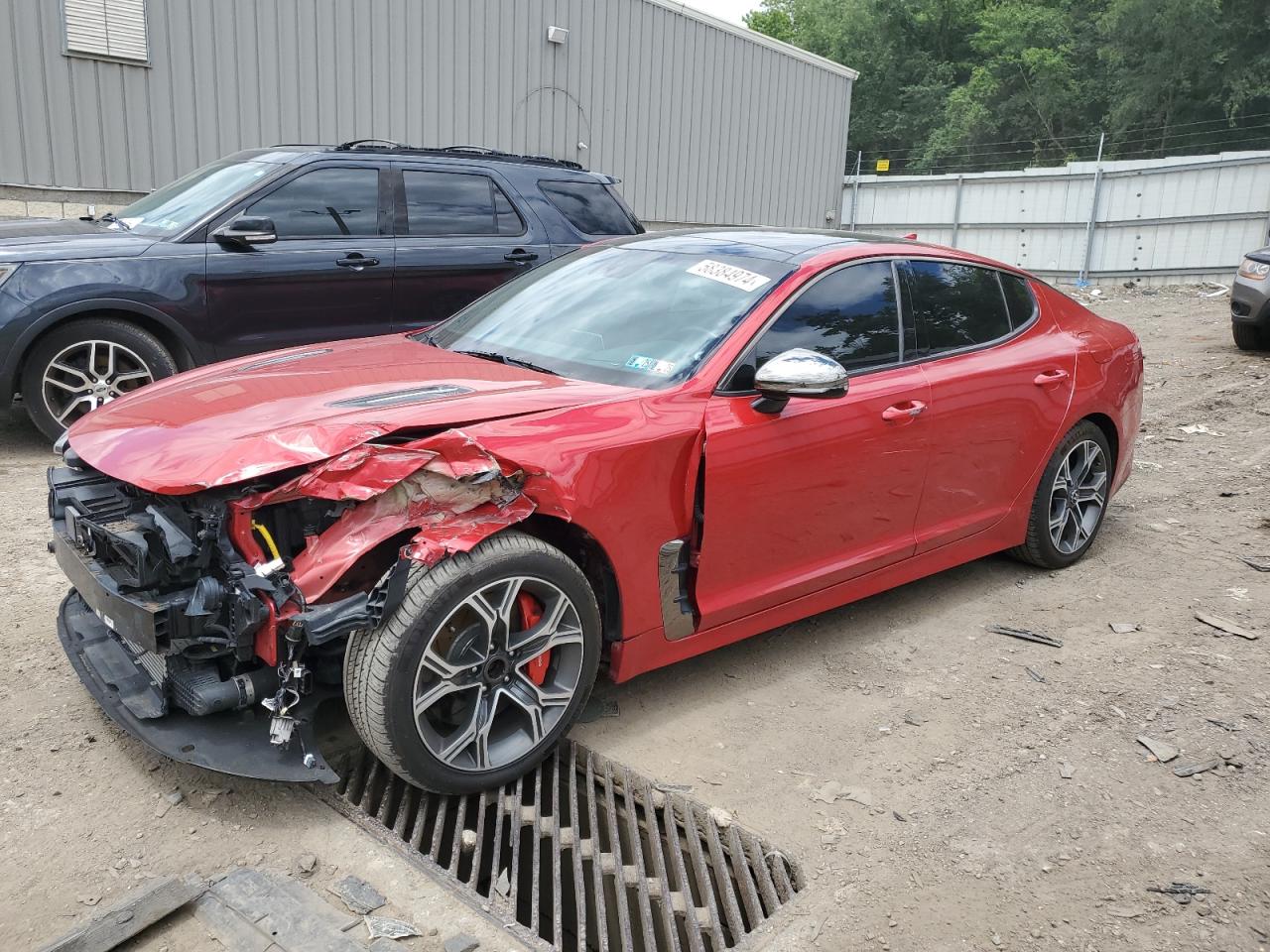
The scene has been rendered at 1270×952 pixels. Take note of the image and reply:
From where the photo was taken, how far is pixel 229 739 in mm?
2768

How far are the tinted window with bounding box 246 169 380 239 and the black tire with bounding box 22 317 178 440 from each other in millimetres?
A: 1062

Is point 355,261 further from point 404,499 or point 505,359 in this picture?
point 404,499

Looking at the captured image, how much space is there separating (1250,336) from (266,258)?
9.53 m

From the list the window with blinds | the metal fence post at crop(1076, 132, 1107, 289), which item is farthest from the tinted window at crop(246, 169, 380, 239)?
the metal fence post at crop(1076, 132, 1107, 289)

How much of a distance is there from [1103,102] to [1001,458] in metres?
39.4

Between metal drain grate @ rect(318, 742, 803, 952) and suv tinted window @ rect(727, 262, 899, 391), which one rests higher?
suv tinted window @ rect(727, 262, 899, 391)

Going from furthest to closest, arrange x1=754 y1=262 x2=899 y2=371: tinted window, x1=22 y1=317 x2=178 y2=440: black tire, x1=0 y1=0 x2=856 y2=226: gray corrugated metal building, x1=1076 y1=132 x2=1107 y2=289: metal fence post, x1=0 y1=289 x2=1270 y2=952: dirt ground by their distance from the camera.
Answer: x1=1076 y1=132 x2=1107 y2=289: metal fence post
x1=0 y1=0 x2=856 y2=226: gray corrugated metal building
x1=22 y1=317 x2=178 y2=440: black tire
x1=754 y1=262 x2=899 y2=371: tinted window
x1=0 y1=289 x2=1270 y2=952: dirt ground

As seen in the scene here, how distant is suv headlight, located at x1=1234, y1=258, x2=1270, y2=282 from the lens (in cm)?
988

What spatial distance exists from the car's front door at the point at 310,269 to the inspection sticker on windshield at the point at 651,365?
3.72m

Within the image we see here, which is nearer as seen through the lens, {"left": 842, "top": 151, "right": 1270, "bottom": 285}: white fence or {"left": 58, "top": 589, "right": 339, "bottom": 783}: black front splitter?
{"left": 58, "top": 589, "right": 339, "bottom": 783}: black front splitter

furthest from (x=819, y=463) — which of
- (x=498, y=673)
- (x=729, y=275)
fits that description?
(x=498, y=673)

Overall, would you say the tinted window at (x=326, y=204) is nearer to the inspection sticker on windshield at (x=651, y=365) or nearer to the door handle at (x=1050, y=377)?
the inspection sticker on windshield at (x=651, y=365)

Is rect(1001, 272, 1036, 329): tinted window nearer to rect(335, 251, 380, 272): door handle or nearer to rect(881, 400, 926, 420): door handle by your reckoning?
rect(881, 400, 926, 420): door handle

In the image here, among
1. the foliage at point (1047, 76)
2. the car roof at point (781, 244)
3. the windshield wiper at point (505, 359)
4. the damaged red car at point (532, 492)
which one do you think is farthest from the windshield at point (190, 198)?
the foliage at point (1047, 76)
